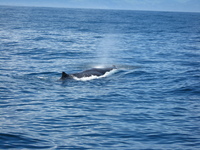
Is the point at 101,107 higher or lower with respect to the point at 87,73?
lower

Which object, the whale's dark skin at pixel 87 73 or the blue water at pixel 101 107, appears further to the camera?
the whale's dark skin at pixel 87 73

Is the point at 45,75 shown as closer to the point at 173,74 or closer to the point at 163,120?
the point at 173,74

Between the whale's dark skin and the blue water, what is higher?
the whale's dark skin

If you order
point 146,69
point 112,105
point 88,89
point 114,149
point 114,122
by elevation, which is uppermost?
point 146,69

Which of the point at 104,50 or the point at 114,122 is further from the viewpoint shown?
the point at 104,50

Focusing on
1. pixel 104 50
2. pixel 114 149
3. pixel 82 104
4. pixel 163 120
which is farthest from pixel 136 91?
pixel 104 50

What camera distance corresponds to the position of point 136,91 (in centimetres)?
2128

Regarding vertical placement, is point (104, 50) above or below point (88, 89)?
above

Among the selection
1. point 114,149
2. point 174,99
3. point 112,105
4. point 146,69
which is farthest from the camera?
point 146,69

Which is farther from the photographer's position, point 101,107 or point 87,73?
point 87,73

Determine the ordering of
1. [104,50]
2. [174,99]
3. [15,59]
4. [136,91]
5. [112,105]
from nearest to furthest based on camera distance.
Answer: [112,105], [174,99], [136,91], [15,59], [104,50]

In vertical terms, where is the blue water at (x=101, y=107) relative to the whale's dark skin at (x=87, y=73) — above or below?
below

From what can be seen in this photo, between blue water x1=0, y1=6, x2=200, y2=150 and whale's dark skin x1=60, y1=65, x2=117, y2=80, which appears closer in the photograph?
blue water x1=0, y1=6, x2=200, y2=150

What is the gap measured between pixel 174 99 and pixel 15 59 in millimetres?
18795
